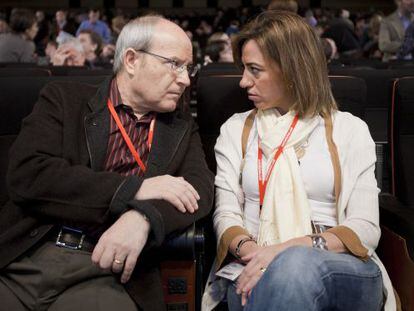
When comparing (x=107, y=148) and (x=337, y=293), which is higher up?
(x=107, y=148)

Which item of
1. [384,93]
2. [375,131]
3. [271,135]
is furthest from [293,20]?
[384,93]

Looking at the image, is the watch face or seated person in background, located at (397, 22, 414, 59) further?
seated person in background, located at (397, 22, 414, 59)

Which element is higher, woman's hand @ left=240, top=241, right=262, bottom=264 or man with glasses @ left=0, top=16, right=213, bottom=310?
man with glasses @ left=0, top=16, right=213, bottom=310

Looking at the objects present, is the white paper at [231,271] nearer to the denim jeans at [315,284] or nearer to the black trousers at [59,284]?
the denim jeans at [315,284]

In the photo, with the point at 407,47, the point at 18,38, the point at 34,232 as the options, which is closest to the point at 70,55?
the point at 18,38

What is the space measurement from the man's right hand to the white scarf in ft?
0.78

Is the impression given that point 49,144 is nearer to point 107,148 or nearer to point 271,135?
point 107,148

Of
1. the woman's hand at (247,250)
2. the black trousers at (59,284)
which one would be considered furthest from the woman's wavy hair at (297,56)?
the black trousers at (59,284)

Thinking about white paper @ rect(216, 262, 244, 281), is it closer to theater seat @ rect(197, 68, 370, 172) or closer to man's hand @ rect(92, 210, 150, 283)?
man's hand @ rect(92, 210, 150, 283)

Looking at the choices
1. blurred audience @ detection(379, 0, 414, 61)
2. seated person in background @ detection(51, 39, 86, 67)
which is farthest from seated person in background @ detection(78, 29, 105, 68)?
blurred audience @ detection(379, 0, 414, 61)

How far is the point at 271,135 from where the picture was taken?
1723 mm

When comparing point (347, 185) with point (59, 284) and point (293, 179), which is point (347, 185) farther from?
point (59, 284)

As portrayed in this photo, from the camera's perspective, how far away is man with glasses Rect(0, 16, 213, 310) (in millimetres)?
1430

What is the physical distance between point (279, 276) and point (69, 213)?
0.57 m
